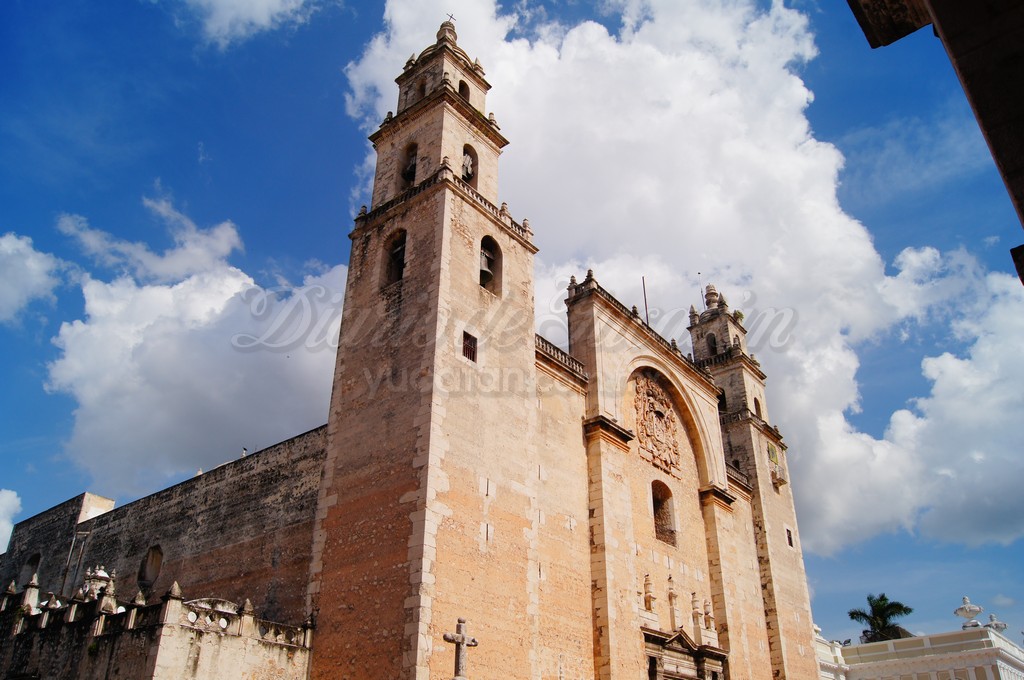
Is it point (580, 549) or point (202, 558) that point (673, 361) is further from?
point (202, 558)

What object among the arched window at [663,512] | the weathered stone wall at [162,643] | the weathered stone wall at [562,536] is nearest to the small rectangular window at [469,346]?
the weathered stone wall at [562,536]

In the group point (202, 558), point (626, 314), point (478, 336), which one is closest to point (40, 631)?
point (202, 558)

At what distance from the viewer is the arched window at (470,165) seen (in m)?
20.9

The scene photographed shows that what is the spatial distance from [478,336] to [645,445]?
7.32 metres

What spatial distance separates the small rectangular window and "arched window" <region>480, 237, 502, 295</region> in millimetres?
2133

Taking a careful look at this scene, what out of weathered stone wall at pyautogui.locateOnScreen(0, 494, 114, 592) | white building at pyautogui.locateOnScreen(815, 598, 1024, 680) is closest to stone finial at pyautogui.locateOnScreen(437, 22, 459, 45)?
weathered stone wall at pyautogui.locateOnScreen(0, 494, 114, 592)

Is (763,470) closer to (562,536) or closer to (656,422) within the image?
(656,422)

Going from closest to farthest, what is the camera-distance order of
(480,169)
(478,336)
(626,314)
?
→ (478,336)
(480,169)
(626,314)

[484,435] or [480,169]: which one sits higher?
[480,169]

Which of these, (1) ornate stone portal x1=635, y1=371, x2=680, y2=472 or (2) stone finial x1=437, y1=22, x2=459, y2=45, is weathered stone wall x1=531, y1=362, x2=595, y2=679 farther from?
(2) stone finial x1=437, y1=22, x2=459, y2=45

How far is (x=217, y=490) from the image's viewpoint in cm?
2136

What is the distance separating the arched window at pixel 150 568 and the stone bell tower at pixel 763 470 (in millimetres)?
19700

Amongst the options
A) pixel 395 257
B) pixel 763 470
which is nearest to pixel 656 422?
pixel 763 470

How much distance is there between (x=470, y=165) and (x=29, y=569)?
2197 cm
